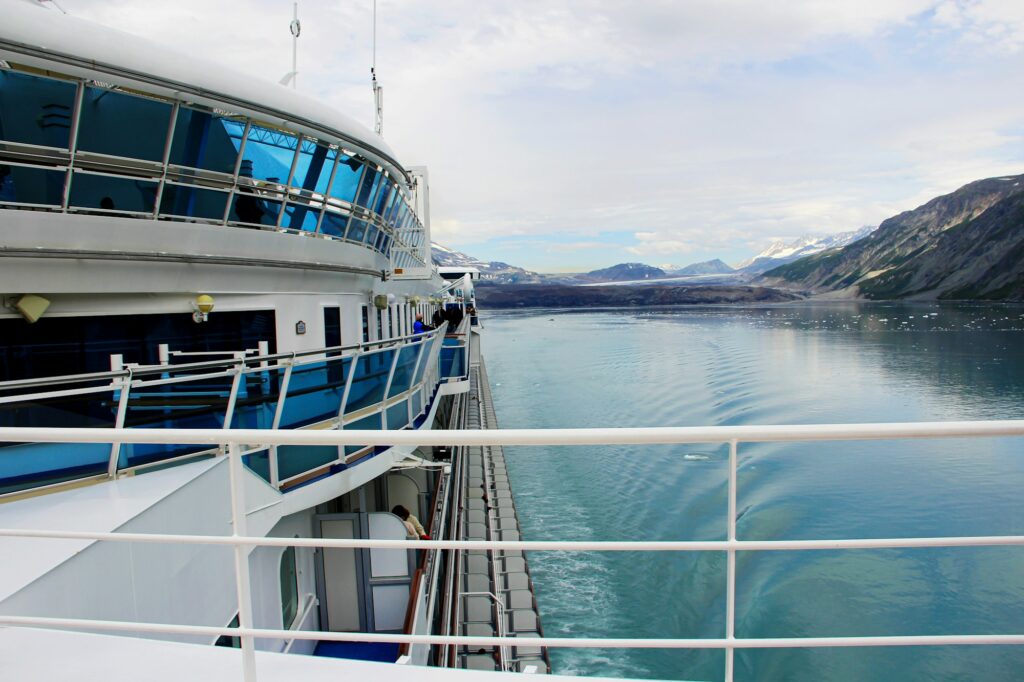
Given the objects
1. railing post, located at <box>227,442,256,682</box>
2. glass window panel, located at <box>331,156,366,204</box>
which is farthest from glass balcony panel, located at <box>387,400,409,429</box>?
railing post, located at <box>227,442,256,682</box>

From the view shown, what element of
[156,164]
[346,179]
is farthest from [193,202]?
[346,179]

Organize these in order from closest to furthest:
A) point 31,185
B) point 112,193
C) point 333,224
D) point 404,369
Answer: point 31,185 → point 112,193 → point 404,369 → point 333,224

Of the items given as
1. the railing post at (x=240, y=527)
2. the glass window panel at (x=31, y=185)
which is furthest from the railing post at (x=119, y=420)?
the glass window panel at (x=31, y=185)

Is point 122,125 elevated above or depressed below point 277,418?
above

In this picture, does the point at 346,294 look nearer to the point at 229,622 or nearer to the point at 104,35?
the point at 104,35

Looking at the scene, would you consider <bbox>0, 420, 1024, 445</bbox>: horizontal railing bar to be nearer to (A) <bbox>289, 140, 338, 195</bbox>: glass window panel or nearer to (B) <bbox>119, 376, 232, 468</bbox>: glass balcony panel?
(B) <bbox>119, 376, 232, 468</bbox>: glass balcony panel

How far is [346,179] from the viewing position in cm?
930

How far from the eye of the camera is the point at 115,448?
169 inches

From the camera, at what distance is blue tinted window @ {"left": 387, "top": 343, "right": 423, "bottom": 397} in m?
6.81

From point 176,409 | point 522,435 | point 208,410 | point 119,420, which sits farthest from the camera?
point 208,410

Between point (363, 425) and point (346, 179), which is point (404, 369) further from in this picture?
point (346, 179)

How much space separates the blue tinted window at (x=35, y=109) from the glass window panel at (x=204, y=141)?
1.01 metres

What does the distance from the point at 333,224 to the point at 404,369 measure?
3438mm

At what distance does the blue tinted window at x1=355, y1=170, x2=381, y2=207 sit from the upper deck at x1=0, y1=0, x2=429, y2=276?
607mm
